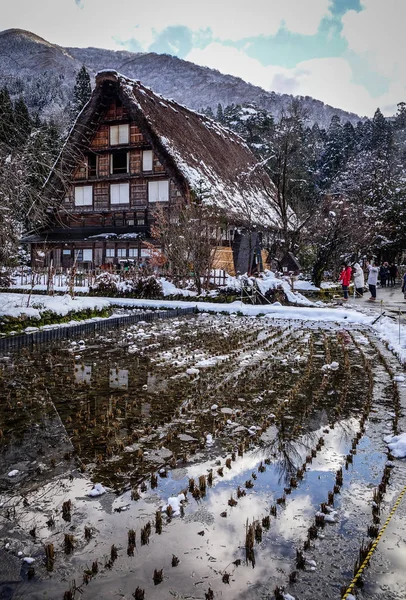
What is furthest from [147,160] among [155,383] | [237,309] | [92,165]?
[155,383]

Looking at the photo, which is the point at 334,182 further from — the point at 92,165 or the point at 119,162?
the point at 92,165

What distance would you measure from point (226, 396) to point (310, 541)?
2924mm

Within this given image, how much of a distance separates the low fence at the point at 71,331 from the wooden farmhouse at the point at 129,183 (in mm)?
8623

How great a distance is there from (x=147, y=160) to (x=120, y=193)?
2.40 m

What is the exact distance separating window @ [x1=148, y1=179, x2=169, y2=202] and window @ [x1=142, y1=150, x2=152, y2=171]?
0.82 m

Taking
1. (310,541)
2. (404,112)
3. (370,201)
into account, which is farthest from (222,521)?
(404,112)

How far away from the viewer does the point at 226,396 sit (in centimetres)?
556

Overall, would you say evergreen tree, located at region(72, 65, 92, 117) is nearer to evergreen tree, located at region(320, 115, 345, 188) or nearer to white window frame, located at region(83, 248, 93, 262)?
white window frame, located at region(83, 248, 93, 262)

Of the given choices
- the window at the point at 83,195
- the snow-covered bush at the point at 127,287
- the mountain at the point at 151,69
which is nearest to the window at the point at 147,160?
the window at the point at 83,195

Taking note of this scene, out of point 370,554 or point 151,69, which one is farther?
point 151,69

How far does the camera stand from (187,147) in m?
23.6

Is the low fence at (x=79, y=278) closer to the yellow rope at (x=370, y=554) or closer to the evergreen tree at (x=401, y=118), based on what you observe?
the yellow rope at (x=370, y=554)

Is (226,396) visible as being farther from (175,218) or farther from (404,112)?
(404,112)

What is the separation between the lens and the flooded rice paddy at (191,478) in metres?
2.39
